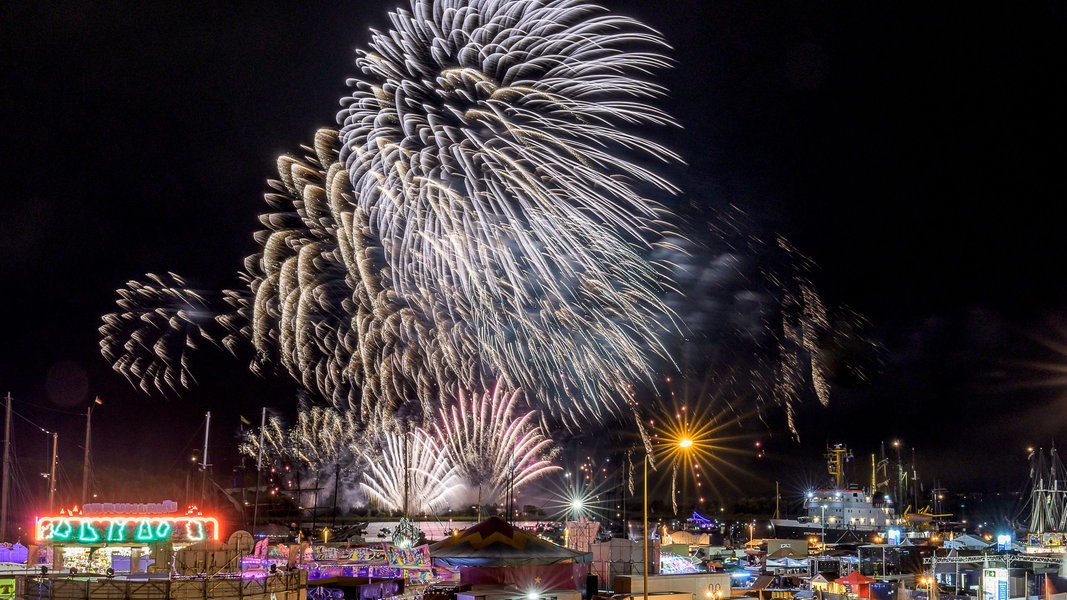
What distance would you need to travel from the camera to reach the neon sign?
29547 mm

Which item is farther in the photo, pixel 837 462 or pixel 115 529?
pixel 837 462

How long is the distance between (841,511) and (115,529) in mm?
68659

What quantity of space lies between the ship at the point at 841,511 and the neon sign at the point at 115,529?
59598mm

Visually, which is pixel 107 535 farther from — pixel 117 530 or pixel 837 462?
pixel 837 462

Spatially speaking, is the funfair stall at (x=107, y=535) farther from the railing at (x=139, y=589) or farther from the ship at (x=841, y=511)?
the ship at (x=841, y=511)

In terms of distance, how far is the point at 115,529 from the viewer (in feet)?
99.4

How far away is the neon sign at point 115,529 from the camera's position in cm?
2955

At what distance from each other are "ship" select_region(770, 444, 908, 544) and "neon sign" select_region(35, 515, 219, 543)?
59598 millimetres

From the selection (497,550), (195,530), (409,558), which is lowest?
(409,558)

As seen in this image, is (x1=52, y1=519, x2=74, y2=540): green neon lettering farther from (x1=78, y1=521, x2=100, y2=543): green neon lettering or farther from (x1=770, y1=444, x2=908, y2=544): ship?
(x1=770, y1=444, x2=908, y2=544): ship

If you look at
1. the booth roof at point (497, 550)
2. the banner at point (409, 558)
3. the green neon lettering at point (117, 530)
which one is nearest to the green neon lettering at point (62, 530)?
the green neon lettering at point (117, 530)

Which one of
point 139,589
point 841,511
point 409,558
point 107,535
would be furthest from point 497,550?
point 841,511

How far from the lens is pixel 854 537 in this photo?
75.8 m

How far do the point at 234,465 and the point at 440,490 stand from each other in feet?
140
